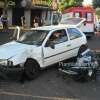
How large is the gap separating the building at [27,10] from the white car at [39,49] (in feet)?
105

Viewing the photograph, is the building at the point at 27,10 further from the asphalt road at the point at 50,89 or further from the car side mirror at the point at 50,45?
the asphalt road at the point at 50,89

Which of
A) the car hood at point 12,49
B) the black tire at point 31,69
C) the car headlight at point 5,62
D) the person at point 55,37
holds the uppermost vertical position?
the person at point 55,37

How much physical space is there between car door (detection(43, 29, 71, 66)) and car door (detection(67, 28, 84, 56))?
322 millimetres

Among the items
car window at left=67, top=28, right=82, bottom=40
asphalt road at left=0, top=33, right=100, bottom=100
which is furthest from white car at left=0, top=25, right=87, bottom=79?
asphalt road at left=0, top=33, right=100, bottom=100

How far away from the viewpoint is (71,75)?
37.6 ft

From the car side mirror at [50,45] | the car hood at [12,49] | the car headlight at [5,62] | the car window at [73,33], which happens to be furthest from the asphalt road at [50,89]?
the car window at [73,33]

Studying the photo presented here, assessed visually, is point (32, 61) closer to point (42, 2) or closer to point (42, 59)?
point (42, 59)

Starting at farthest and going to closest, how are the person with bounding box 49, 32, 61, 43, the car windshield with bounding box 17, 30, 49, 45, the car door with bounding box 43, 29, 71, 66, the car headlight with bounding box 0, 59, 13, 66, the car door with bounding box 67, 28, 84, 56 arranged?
the car door with bounding box 67, 28, 84, 56, the person with bounding box 49, 32, 61, 43, the car windshield with bounding box 17, 30, 49, 45, the car door with bounding box 43, 29, 71, 66, the car headlight with bounding box 0, 59, 13, 66

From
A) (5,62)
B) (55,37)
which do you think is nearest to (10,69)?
(5,62)

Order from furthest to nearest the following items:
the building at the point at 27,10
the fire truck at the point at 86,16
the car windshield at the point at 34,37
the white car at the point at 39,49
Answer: the building at the point at 27,10, the fire truck at the point at 86,16, the car windshield at the point at 34,37, the white car at the point at 39,49

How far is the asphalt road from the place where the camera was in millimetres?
9641

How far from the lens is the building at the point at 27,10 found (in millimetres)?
48188

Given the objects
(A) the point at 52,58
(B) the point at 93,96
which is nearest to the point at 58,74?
(A) the point at 52,58

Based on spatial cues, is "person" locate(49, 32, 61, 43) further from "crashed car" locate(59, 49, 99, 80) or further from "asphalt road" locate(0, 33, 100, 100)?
"crashed car" locate(59, 49, 99, 80)
